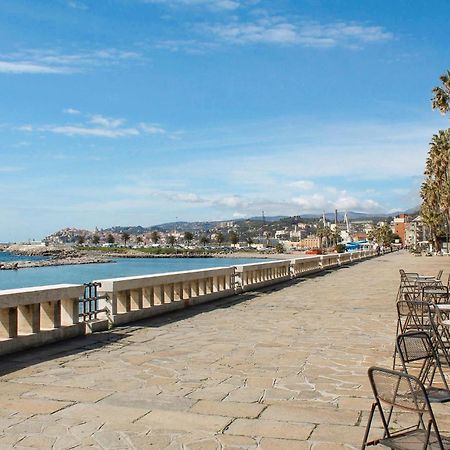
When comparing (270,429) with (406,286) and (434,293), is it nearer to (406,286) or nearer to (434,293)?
(434,293)

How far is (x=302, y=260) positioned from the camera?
31094mm

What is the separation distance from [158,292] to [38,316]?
4.57m

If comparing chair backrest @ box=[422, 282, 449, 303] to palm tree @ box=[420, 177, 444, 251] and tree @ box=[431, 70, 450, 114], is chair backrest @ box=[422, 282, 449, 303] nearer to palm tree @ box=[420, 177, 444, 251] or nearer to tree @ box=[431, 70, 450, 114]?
tree @ box=[431, 70, 450, 114]

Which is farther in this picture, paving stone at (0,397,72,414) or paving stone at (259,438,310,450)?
paving stone at (0,397,72,414)

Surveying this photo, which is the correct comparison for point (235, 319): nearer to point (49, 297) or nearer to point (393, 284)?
point (49, 297)

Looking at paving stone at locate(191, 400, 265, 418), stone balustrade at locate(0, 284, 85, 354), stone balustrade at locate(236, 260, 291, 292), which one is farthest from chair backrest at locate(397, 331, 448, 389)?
stone balustrade at locate(236, 260, 291, 292)

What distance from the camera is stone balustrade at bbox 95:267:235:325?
1184 centimetres

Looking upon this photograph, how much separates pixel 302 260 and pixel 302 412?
25450 millimetres

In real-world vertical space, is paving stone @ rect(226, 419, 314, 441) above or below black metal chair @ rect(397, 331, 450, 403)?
below

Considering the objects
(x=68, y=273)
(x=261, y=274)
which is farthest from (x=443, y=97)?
(x=68, y=273)

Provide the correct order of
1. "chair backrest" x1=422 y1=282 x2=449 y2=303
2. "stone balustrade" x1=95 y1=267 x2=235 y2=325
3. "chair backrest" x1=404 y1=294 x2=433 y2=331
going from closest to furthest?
"chair backrest" x1=404 y1=294 x2=433 y2=331, "chair backrest" x1=422 y1=282 x2=449 y2=303, "stone balustrade" x1=95 y1=267 x2=235 y2=325

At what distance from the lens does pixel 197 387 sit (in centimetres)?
686

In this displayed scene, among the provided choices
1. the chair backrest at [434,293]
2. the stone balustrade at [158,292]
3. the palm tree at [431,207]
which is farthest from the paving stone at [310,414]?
the palm tree at [431,207]

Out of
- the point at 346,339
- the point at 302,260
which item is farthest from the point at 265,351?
the point at 302,260
